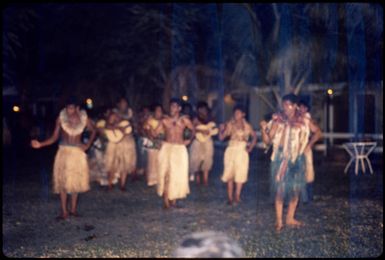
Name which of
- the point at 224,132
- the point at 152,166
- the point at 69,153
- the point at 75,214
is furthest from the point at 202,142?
the point at 69,153

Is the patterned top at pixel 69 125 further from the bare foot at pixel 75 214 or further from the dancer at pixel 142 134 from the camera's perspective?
the dancer at pixel 142 134

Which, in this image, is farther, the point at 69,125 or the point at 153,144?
the point at 153,144

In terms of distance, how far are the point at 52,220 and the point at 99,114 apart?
13.1 ft

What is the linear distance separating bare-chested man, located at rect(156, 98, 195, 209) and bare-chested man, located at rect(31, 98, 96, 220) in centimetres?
131

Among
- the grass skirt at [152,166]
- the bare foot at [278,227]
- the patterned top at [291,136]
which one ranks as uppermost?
the patterned top at [291,136]

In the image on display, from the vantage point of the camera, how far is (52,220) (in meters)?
7.54

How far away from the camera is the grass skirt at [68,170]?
7.40 m

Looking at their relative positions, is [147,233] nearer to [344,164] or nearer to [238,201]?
[238,201]

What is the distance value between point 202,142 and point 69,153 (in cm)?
421

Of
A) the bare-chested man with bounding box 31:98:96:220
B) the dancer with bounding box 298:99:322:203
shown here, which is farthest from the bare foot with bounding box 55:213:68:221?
the dancer with bounding box 298:99:322:203

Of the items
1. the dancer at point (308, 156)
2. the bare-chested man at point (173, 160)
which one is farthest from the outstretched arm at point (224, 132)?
the dancer at point (308, 156)

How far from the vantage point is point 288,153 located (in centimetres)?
696

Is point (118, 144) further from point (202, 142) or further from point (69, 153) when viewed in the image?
point (69, 153)

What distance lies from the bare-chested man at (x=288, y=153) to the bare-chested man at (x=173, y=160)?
170cm
